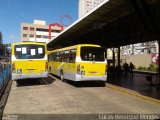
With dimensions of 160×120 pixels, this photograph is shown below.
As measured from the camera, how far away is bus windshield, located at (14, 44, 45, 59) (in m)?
17.8

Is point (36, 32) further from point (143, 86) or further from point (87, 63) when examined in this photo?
point (143, 86)

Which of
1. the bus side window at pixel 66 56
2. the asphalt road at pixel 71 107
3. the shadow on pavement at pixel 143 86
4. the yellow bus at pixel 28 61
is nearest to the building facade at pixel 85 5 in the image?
the shadow on pavement at pixel 143 86

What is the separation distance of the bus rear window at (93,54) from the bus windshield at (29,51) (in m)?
3.06

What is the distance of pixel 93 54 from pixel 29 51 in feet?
14.4

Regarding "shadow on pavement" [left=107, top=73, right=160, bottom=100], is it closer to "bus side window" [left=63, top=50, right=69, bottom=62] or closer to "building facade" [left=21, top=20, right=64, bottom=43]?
"bus side window" [left=63, top=50, right=69, bottom=62]

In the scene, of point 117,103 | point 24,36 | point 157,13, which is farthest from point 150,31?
point 24,36

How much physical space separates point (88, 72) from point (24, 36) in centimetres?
11803

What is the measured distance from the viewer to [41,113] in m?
9.09

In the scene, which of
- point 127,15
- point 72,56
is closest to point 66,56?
point 72,56

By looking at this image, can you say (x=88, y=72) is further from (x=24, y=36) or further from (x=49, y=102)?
(x=24, y=36)

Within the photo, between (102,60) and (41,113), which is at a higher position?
(102,60)

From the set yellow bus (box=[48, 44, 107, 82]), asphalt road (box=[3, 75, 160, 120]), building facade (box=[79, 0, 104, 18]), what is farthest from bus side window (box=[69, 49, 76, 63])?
building facade (box=[79, 0, 104, 18])

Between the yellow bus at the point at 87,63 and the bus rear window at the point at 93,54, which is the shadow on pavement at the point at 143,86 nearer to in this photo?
the yellow bus at the point at 87,63

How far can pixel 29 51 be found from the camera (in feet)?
59.3
